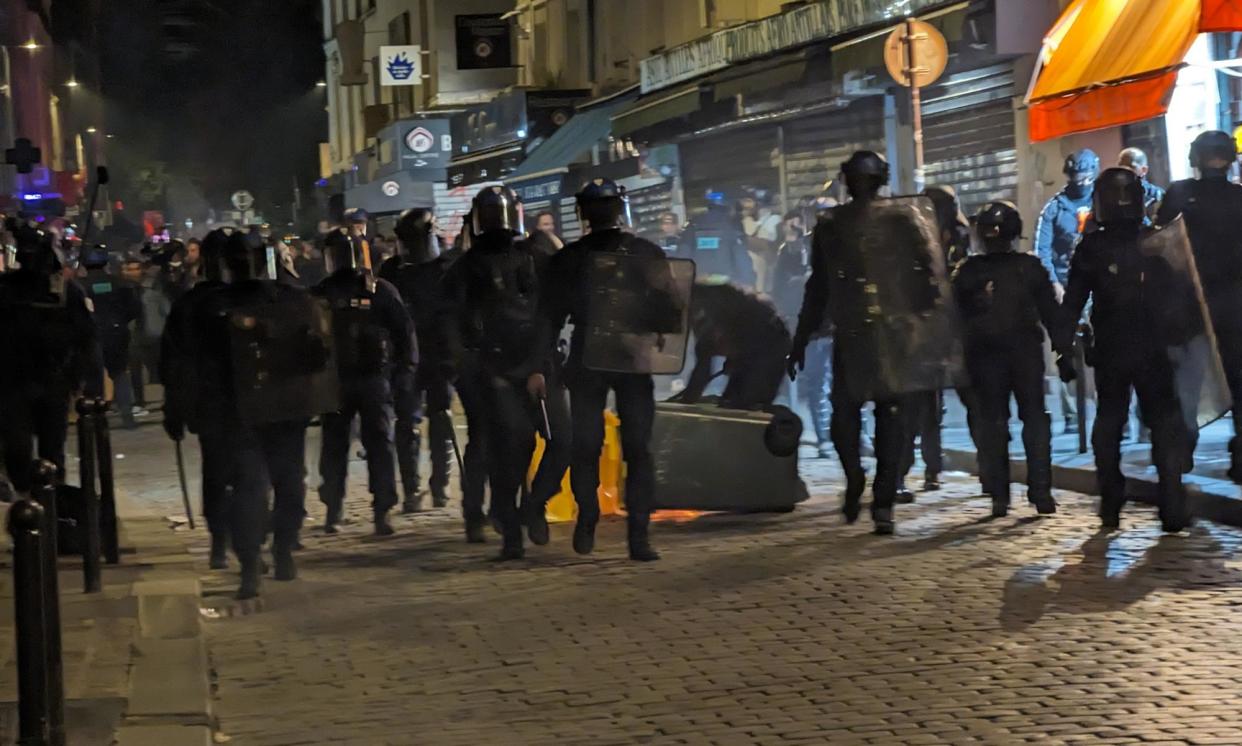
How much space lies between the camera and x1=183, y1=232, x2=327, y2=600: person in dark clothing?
921 cm

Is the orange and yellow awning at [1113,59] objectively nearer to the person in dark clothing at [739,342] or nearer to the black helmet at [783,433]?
the person in dark clothing at [739,342]

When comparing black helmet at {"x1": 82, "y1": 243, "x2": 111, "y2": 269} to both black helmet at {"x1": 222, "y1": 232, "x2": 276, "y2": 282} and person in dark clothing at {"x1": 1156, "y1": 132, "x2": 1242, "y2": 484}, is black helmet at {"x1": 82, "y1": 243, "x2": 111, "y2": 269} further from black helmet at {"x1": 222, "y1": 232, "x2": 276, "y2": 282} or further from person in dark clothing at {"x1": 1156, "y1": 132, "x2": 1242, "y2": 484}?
person in dark clothing at {"x1": 1156, "y1": 132, "x2": 1242, "y2": 484}

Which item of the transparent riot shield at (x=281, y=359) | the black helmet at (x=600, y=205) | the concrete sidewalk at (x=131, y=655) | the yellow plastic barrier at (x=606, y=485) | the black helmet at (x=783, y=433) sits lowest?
the concrete sidewalk at (x=131, y=655)

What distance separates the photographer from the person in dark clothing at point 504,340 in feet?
32.9

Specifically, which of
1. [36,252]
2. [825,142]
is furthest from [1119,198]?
[825,142]

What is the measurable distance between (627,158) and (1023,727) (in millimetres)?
24574

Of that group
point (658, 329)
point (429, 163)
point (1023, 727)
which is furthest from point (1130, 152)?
point (429, 163)

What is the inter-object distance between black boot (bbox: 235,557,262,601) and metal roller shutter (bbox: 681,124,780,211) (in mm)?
16190

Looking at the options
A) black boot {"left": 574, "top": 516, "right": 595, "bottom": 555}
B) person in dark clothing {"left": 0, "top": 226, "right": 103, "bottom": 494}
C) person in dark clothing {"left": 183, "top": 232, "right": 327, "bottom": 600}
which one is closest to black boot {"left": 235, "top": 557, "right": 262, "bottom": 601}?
person in dark clothing {"left": 183, "top": 232, "right": 327, "bottom": 600}

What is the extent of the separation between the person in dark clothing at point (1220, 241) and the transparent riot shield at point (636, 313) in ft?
9.76

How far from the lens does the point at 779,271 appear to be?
55.5 ft

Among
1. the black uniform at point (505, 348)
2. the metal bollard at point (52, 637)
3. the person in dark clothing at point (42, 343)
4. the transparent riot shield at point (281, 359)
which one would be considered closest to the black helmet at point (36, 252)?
the person in dark clothing at point (42, 343)

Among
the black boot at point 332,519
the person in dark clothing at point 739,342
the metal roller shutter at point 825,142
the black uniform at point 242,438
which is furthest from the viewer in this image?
the metal roller shutter at point 825,142

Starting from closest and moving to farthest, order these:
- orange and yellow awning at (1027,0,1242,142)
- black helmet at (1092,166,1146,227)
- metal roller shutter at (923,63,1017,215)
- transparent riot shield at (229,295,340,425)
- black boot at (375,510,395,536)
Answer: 1. transparent riot shield at (229,295,340,425)
2. black helmet at (1092,166,1146,227)
3. black boot at (375,510,395,536)
4. orange and yellow awning at (1027,0,1242,142)
5. metal roller shutter at (923,63,1017,215)
